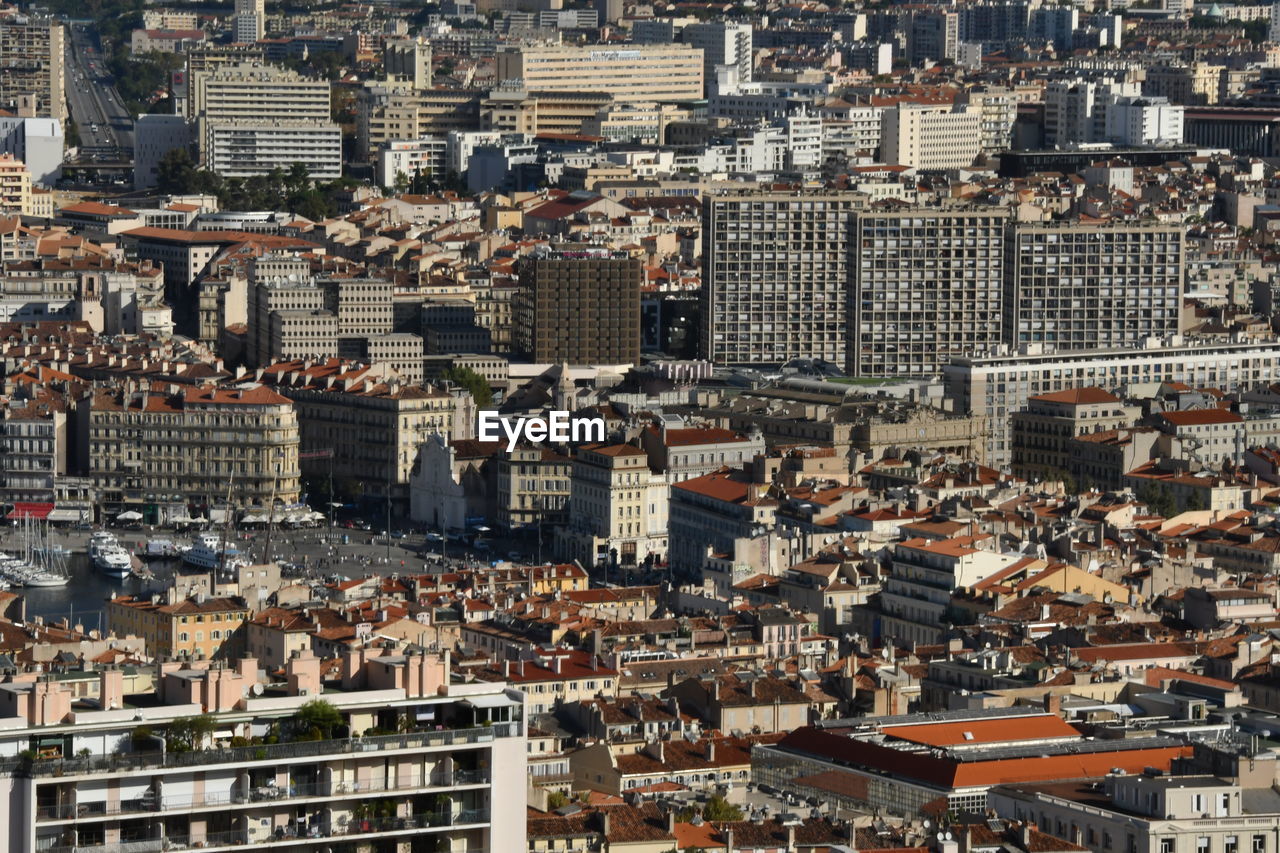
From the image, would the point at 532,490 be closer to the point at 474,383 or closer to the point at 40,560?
the point at 40,560

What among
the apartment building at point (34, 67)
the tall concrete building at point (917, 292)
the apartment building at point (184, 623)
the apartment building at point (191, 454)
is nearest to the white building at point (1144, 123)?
the apartment building at point (34, 67)

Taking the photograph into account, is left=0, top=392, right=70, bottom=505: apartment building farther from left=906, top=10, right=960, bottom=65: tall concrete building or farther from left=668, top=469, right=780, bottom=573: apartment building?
left=906, top=10, right=960, bottom=65: tall concrete building

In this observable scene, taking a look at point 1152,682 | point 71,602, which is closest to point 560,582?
point 71,602

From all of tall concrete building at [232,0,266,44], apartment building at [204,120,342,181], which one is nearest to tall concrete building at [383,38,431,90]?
tall concrete building at [232,0,266,44]

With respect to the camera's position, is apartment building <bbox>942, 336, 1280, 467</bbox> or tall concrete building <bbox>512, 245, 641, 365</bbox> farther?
tall concrete building <bbox>512, 245, 641, 365</bbox>

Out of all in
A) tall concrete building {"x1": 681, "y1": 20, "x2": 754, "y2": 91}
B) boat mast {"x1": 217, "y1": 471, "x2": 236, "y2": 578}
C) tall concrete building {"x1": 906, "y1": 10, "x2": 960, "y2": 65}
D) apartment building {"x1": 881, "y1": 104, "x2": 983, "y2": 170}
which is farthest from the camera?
tall concrete building {"x1": 906, "y1": 10, "x2": 960, "y2": 65}

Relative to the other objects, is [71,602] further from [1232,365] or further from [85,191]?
[85,191]

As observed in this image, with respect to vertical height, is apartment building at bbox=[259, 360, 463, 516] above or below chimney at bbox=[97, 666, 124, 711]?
below

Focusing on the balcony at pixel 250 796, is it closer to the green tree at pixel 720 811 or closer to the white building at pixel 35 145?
the green tree at pixel 720 811
